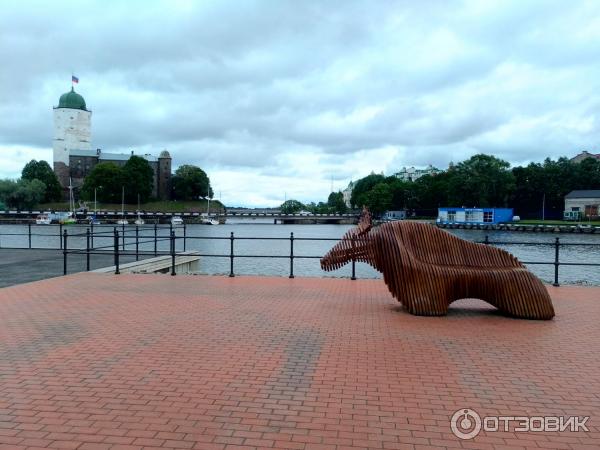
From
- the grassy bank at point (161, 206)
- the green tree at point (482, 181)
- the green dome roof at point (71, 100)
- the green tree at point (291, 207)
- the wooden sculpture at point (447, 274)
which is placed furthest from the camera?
the green tree at point (291, 207)

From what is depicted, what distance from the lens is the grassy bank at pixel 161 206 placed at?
11681 centimetres

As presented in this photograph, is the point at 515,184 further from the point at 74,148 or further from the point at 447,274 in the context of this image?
the point at 74,148

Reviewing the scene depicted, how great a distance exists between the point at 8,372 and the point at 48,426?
5.29 ft

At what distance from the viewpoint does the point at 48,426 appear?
13.1 ft

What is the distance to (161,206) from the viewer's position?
4956 inches

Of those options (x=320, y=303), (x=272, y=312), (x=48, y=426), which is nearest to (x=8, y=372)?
(x=48, y=426)

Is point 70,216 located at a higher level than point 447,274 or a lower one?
lower

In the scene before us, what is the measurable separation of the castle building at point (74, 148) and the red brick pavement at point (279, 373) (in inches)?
5061

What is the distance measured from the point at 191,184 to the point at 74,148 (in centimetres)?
3200

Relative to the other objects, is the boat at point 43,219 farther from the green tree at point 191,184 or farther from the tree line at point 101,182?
the green tree at point 191,184

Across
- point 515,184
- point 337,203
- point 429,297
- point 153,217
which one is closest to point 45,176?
point 153,217

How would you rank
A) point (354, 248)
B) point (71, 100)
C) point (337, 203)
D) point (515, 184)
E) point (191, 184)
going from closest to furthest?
point (354, 248), point (515, 184), point (71, 100), point (191, 184), point (337, 203)

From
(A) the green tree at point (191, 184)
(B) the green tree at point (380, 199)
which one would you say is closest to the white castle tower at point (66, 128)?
(A) the green tree at point (191, 184)

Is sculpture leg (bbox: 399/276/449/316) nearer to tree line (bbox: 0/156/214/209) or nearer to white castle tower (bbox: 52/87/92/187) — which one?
tree line (bbox: 0/156/214/209)
